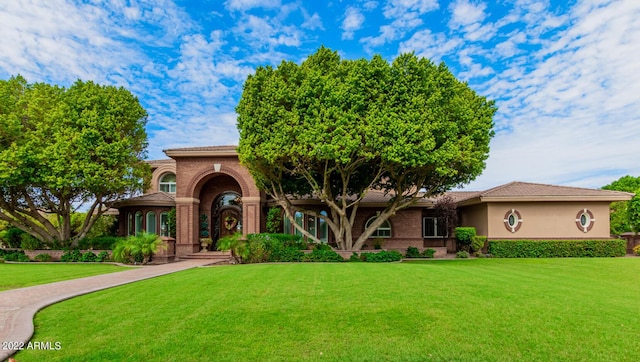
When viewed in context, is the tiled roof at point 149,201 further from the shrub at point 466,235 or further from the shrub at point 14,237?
the shrub at point 466,235

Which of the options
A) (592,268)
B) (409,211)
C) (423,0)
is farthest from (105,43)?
(592,268)

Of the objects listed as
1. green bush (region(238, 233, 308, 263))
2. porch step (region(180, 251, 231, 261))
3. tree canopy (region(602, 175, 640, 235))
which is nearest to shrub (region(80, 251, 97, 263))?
porch step (region(180, 251, 231, 261))

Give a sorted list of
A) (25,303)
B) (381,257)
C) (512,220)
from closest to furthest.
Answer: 1. (25,303)
2. (381,257)
3. (512,220)

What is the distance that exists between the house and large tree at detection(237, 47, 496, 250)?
216 inches

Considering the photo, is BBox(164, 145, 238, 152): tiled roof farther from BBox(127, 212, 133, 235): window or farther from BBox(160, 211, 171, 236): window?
BBox(127, 212, 133, 235): window

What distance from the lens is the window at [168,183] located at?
30.1 meters

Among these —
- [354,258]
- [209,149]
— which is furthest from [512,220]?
[209,149]

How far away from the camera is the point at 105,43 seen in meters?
15.3

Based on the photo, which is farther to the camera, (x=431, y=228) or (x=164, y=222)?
(x=431, y=228)

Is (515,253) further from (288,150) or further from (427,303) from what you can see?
(427,303)

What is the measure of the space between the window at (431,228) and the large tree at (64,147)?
1886 centimetres

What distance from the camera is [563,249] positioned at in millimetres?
22188

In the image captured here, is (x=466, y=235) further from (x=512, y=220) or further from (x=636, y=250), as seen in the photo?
(x=636, y=250)

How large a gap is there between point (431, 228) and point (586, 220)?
929 centimetres
